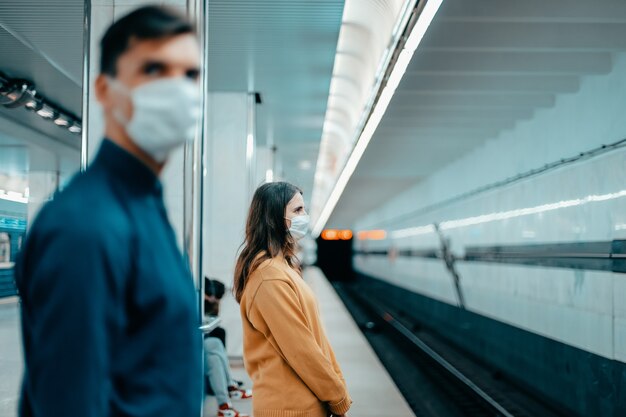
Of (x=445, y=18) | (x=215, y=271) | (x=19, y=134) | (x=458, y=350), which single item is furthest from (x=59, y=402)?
(x=458, y=350)

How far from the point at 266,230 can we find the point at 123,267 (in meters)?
1.86

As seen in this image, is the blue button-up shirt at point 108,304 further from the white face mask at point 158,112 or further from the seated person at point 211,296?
the seated person at point 211,296

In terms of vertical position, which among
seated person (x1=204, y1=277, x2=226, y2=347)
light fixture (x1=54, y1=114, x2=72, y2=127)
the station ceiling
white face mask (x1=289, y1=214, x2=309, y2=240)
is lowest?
seated person (x1=204, y1=277, x2=226, y2=347)

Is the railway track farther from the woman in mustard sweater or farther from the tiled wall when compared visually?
the woman in mustard sweater

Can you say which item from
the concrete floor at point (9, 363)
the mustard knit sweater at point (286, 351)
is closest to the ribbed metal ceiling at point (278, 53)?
the concrete floor at point (9, 363)

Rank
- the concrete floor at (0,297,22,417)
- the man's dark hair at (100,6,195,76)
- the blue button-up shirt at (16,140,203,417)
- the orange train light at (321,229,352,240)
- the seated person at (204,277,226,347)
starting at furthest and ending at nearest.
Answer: the orange train light at (321,229,352,240), the seated person at (204,277,226,347), the concrete floor at (0,297,22,417), the man's dark hair at (100,6,195,76), the blue button-up shirt at (16,140,203,417)

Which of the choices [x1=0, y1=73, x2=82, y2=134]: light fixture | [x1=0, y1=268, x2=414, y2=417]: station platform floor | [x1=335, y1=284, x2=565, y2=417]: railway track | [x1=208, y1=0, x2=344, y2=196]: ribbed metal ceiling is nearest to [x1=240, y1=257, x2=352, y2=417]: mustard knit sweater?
[x1=0, y1=268, x2=414, y2=417]: station platform floor

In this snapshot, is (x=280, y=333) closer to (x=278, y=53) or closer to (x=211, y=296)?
(x=211, y=296)

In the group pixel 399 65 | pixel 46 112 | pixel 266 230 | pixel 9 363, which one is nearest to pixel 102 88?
pixel 266 230

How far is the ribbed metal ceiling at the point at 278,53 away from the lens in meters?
6.86

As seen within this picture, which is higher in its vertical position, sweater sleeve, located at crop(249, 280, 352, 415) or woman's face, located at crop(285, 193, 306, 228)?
woman's face, located at crop(285, 193, 306, 228)

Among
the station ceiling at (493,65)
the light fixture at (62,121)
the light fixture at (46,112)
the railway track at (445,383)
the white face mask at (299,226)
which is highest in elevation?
the station ceiling at (493,65)

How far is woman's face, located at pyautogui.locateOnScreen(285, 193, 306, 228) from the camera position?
10.2 ft

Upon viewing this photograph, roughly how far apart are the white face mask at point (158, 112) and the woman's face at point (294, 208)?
175 centimetres
